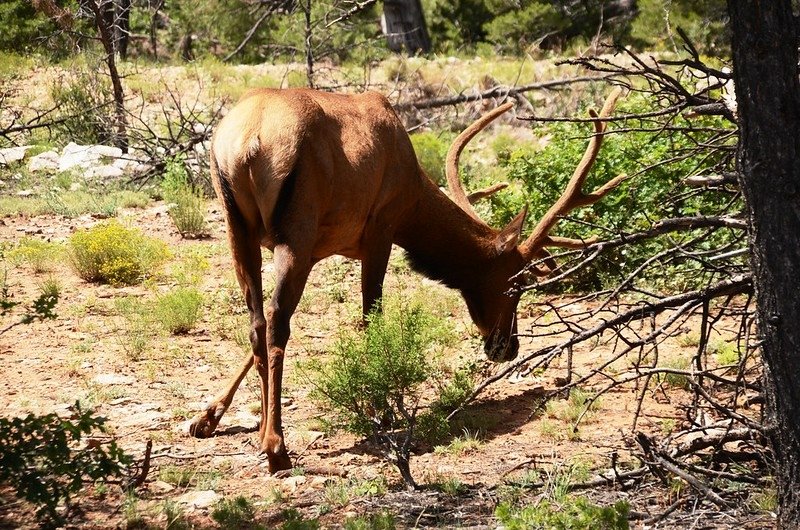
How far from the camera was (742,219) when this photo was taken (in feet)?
15.4

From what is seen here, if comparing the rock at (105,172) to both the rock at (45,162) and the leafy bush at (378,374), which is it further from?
the leafy bush at (378,374)

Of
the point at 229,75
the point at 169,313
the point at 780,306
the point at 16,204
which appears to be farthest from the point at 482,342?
the point at 229,75

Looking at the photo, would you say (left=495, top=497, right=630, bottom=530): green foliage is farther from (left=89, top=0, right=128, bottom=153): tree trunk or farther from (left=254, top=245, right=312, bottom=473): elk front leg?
(left=89, top=0, right=128, bottom=153): tree trunk

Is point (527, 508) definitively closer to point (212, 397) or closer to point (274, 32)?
point (212, 397)

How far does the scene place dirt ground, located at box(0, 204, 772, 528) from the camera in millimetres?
4914

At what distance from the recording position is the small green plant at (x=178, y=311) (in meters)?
8.12

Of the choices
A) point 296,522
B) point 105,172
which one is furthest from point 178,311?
point 105,172

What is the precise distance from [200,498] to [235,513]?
0.33 metres

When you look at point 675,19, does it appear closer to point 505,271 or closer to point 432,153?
point 432,153

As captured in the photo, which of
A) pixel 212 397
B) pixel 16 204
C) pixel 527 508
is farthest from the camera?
pixel 16 204

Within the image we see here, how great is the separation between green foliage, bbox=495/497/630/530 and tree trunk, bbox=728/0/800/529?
647 mm

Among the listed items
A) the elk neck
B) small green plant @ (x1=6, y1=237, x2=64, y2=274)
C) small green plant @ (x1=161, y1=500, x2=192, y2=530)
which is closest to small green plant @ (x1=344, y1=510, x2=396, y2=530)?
small green plant @ (x1=161, y1=500, x2=192, y2=530)

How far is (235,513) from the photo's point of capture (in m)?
4.88

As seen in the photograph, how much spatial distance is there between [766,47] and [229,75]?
1529 cm
